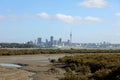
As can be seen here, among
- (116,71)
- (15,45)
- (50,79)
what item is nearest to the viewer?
(116,71)

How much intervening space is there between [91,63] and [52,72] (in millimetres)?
5539

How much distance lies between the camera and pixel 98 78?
77.0 ft

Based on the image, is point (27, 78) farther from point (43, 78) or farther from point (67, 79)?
point (67, 79)

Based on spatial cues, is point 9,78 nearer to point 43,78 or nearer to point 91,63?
point 43,78

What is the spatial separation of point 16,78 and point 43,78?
2.29m

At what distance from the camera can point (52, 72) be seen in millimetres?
34219

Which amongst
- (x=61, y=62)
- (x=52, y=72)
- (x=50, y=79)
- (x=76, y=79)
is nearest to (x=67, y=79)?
(x=76, y=79)

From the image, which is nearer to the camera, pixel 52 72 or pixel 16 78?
pixel 16 78

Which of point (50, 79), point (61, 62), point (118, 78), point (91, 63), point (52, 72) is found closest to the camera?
point (118, 78)

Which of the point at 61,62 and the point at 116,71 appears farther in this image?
the point at 61,62

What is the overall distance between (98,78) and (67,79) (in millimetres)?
2111

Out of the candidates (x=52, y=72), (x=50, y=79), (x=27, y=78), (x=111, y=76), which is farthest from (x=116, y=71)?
(x=52, y=72)

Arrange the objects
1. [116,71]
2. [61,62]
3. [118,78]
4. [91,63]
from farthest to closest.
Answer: [61,62] < [91,63] < [116,71] < [118,78]

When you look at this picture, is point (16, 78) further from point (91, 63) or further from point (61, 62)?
point (61, 62)
